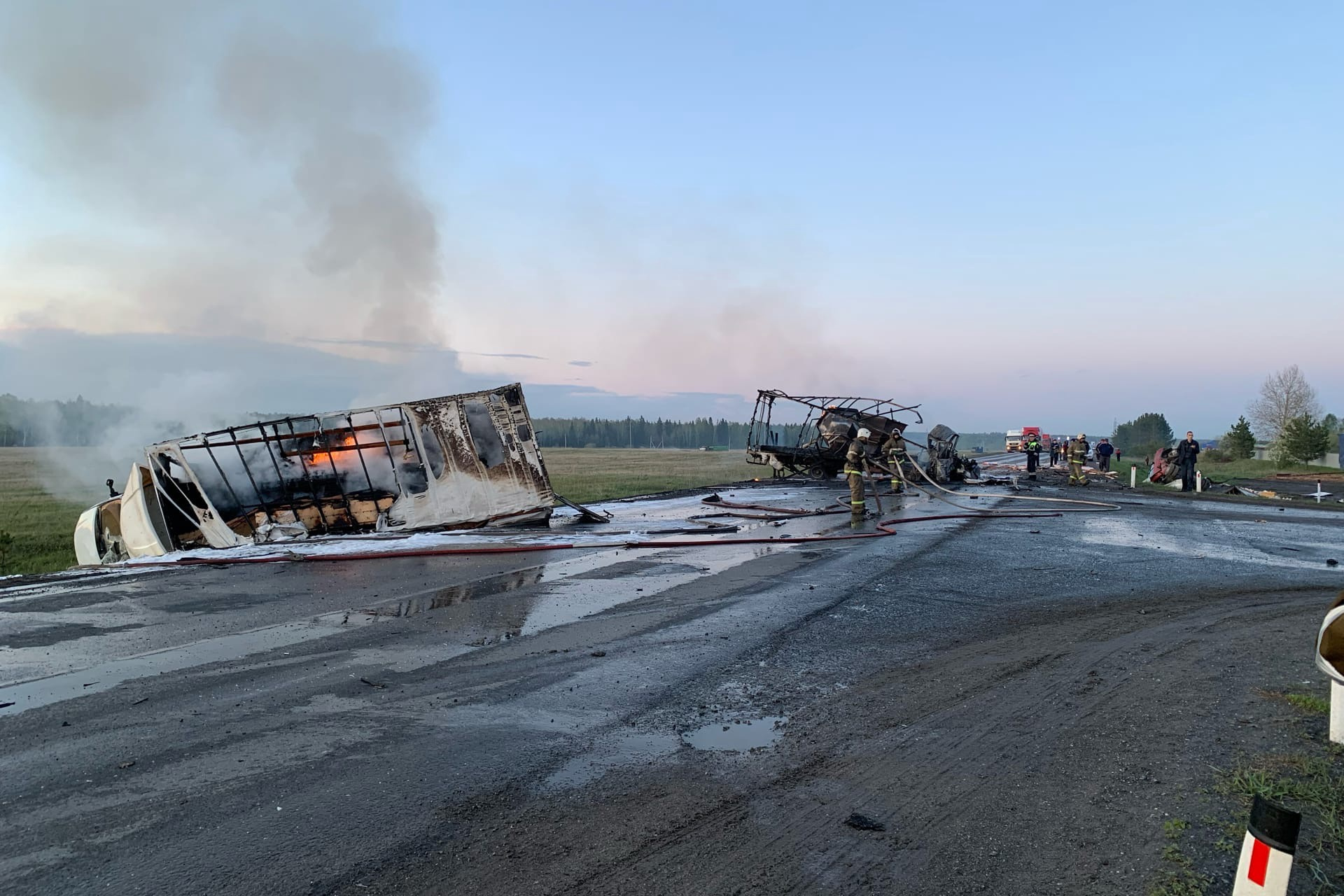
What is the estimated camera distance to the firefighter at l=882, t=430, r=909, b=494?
70.3 feet

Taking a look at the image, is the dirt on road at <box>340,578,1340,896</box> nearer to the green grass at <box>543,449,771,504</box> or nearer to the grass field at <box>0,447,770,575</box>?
the grass field at <box>0,447,770,575</box>

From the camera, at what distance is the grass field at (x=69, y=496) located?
15.6 m

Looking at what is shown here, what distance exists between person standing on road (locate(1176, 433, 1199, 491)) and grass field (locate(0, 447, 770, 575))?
1558cm

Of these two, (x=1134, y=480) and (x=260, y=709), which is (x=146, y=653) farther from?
(x=1134, y=480)

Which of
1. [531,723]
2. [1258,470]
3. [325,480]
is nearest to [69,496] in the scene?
[325,480]

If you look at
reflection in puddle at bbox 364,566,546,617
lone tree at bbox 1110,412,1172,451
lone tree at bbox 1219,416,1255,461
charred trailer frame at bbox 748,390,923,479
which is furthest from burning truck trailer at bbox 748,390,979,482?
→ lone tree at bbox 1110,412,1172,451

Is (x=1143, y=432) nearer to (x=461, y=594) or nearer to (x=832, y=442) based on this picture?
(x=832, y=442)

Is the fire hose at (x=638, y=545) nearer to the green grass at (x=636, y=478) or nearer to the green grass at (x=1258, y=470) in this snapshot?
the green grass at (x=636, y=478)

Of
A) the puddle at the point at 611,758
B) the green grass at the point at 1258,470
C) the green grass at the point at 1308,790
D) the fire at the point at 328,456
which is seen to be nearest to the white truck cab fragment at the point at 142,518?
the fire at the point at 328,456

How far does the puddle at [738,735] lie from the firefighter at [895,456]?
660 inches

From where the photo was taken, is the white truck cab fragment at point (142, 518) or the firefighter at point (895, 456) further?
the firefighter at point (895, 456)

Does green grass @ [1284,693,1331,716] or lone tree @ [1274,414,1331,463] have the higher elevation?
lone tree @ [1274,414,1331,463]

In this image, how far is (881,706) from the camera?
4699 mm

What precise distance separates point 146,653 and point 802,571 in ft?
22.3
